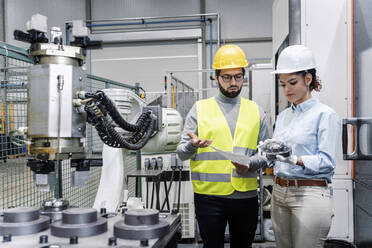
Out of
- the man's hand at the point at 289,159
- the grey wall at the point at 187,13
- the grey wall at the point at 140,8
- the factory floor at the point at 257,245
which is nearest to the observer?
the man's hand at the point at 289,159

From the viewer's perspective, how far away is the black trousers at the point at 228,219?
1.54 metres

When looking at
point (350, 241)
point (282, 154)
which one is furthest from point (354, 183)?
point (282, 154)

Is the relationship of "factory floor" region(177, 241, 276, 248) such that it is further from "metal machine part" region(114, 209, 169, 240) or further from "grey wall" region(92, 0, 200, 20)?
"grey wall" region(92, 0, 200, 20)

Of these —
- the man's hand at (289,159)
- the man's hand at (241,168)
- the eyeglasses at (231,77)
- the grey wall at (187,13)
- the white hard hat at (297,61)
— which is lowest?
the man's hand at (241,168)

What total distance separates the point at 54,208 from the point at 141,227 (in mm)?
343

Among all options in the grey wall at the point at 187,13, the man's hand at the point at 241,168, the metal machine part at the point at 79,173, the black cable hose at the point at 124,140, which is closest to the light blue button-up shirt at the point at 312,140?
the man's hand at the point at 241,168

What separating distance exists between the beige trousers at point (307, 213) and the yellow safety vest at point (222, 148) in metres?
0.21

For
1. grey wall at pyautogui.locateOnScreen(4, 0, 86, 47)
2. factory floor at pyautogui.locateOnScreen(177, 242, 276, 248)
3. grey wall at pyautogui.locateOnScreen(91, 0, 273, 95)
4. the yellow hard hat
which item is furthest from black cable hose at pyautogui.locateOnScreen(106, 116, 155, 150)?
grey wall at pyautogui.locateOnScreen(4, 0, 86, 47)

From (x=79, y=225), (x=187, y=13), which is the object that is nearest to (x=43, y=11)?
(x=187, y=13)

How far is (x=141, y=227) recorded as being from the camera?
2.50 ft

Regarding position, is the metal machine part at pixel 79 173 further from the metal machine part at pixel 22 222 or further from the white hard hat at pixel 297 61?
the white hard hat at pixel 297 61

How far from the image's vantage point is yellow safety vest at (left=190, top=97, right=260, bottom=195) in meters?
1.54

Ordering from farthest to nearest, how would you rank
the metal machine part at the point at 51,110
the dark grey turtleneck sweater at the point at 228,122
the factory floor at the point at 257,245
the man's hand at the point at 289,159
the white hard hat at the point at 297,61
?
the factory floor at the point at 257,245
the dark grey turtleneck sweater at the point at 228,122
the white hard hat at the point at 297,61
the man's hand at the point at 289,159
the metal machine part at the point at 51,110

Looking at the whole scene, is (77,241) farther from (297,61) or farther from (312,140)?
(297,61)
